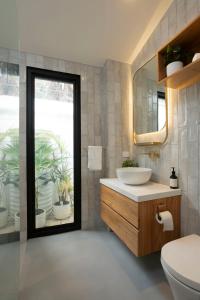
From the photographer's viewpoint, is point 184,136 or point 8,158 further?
point 184,136

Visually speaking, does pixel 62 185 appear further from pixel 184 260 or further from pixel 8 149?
pixel 184 260

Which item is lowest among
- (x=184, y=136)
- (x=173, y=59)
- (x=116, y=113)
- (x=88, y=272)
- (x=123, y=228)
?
(x=88, y=272)

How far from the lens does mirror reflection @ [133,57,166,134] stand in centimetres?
186

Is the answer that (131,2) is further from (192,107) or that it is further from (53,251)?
(53,251)

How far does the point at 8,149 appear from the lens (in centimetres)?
135

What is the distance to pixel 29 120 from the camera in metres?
2.09

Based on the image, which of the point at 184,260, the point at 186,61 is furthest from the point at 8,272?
→ the point at 186,61

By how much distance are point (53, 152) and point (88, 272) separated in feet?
4.62

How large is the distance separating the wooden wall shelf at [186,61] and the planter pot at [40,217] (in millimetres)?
2066

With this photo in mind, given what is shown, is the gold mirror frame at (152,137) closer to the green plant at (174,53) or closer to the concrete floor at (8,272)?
the green plant at (174,53)

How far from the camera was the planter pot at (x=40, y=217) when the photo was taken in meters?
2.18

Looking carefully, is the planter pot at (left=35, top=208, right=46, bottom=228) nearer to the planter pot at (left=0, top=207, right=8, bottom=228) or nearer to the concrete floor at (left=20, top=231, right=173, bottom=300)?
the concrete floor at (left=20, top=231, right=173, bottom=300)

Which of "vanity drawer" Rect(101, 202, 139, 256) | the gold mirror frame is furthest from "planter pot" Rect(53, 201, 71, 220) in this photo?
the gold mirror frame

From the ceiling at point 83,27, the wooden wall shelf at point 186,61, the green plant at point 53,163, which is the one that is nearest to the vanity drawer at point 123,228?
the green plant at point 53,163
